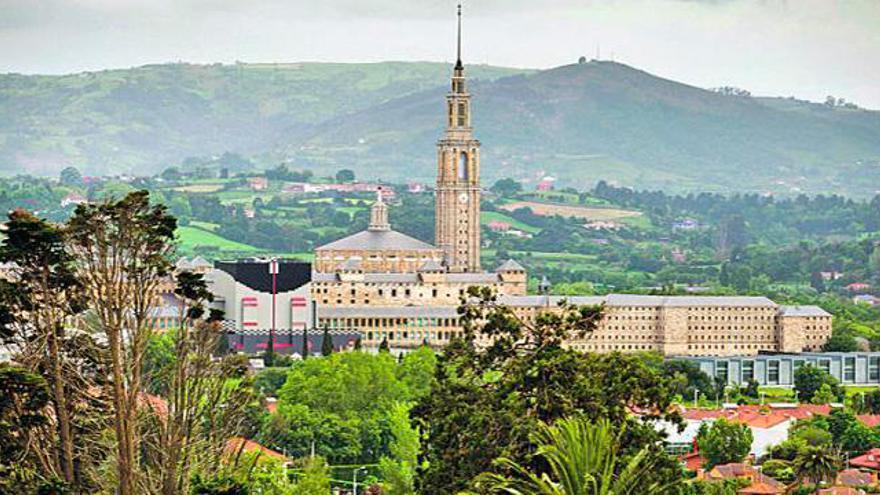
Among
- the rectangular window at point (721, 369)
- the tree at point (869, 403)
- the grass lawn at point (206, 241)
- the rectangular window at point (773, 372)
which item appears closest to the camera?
the tree at point (869, 403)

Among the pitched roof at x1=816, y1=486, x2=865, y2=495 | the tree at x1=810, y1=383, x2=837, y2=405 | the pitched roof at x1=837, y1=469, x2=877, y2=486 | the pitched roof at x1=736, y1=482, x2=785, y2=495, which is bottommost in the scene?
the tree at x1=810, y1=383, x2=837, y2=405

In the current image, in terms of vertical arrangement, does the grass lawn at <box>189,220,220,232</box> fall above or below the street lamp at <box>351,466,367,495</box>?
above

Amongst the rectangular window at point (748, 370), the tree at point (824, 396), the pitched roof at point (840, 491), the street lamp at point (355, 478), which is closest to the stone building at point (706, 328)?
the rectangular window at point (748, 370)

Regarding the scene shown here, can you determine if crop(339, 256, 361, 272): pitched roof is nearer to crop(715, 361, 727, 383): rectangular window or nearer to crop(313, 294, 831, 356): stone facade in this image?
crop(313, 294, 831, 356): stone facade

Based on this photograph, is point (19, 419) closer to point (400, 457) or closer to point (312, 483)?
point (312, 483)

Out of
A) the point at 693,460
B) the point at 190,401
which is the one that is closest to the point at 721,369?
the point at 693,460

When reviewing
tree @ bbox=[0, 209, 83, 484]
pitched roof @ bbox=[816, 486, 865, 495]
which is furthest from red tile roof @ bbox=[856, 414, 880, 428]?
tree @ bbox=[0, 209, 83, 484]

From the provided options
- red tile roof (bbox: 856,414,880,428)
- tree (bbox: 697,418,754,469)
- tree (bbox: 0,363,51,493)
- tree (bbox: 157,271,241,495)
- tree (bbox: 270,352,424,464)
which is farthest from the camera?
red tile roof (bbox: 856,414,880,428)

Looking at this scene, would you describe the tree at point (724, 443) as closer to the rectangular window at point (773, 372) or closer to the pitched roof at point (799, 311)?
the rectangular window at point (773, 372)
